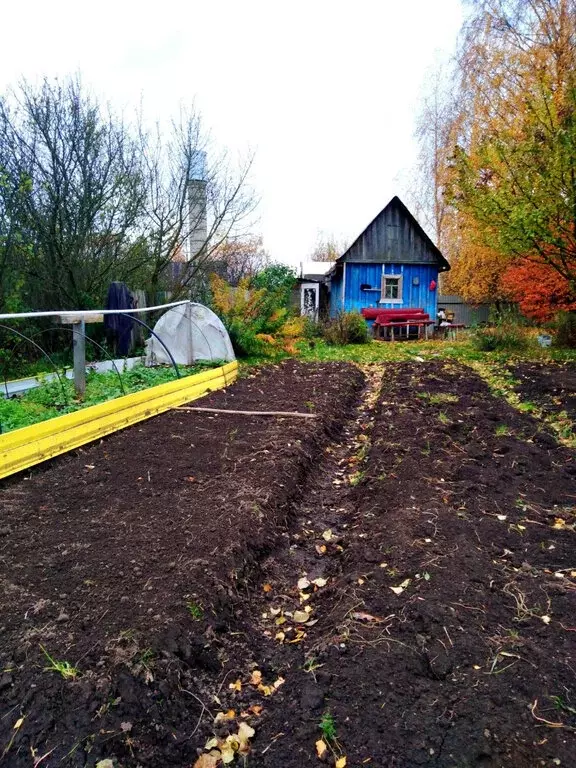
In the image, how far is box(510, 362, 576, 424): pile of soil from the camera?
22.5 ft

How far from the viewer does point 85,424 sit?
5.07 metres

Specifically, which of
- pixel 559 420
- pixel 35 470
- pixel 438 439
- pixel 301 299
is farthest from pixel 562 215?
pixel 301 299

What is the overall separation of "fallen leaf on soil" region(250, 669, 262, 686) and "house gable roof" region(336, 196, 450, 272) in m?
18.2

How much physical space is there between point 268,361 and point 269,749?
396 inches

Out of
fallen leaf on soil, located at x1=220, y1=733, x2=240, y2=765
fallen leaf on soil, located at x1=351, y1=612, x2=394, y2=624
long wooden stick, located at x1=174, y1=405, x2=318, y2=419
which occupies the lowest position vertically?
fallen leaf on soil, located at x1=220, y1=733, x2=240, y2=765

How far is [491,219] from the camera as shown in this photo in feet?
35.3

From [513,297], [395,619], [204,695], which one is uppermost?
[513,297]

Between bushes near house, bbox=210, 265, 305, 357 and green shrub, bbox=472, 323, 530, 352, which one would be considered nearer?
bushes near house, bbox=210, 265, 305, 357

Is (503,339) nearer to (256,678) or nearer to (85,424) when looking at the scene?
(85,424)

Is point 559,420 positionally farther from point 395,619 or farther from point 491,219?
point 491,219

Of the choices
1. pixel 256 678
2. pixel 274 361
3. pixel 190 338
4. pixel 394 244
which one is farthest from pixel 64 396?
pixel 394 244

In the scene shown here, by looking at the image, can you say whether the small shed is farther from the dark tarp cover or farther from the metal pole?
the metal pole

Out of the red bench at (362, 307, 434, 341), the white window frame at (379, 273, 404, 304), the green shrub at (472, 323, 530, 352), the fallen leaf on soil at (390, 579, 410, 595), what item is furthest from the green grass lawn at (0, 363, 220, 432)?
the white window frame at (379, 273, 404, 304)

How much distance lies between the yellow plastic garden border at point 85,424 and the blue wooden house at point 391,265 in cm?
1305
